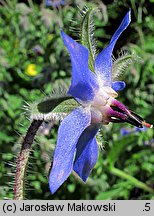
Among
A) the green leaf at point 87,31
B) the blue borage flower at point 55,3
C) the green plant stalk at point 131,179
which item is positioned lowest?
the green plant stalk at point 131,179

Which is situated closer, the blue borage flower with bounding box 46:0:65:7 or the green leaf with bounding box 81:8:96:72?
the green leaf with bounding box 81:8:96:72

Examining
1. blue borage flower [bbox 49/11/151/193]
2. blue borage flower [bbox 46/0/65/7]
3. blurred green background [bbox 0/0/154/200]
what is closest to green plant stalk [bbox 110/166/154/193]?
blurred green background [bbox 0/0/154/200]

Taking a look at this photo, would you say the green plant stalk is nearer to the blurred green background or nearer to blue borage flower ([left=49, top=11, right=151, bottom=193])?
the blurred green background

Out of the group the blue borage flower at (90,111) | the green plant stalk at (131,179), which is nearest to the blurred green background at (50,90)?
the green plant stalk at (131,179)

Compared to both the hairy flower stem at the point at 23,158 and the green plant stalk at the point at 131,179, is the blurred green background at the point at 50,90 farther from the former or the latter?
the hairy flower stem at the point at 23,158

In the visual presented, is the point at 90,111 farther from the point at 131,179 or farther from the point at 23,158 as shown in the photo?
the point at 131,179
